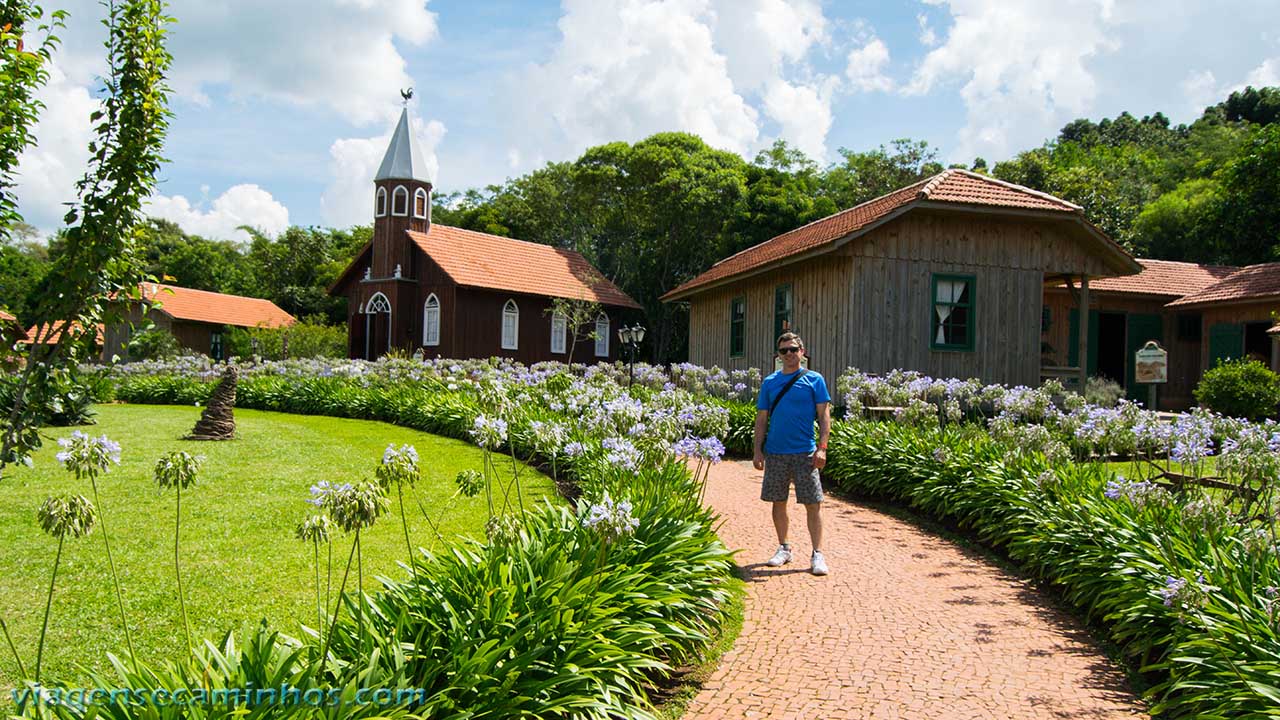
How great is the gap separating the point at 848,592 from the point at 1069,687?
189cm

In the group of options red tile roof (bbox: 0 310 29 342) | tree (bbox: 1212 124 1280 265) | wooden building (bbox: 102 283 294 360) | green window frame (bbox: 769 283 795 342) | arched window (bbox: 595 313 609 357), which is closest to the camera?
red tile roof (bbox: 0 310 29 342)

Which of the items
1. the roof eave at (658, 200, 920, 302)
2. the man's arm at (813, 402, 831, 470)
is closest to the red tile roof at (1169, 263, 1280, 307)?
the roof eave at (658, 200, 920, 302)

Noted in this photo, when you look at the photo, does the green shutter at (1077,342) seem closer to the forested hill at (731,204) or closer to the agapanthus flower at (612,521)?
the forested hill at (731,204)

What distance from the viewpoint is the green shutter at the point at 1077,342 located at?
21188mm

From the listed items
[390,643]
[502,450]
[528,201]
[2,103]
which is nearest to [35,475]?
[502,450]

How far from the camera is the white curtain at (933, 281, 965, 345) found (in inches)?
631

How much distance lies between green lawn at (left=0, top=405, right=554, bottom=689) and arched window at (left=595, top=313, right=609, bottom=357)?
70.5 ft

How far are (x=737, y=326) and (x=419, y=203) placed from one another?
16.5 meters

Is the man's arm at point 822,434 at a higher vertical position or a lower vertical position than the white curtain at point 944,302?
lower

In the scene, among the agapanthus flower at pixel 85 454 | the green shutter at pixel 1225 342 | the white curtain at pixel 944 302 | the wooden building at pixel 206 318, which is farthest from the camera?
the wooden building at pixel 206 318

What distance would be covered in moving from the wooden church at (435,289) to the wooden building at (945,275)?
1576 centimetres

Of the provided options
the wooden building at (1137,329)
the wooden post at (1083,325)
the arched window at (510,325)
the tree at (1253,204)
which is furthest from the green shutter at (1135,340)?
the arched window at (510,325)

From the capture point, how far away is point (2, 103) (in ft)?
12.1

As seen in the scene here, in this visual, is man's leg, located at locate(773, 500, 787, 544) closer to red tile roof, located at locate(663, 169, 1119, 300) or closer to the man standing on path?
the man standing on path
